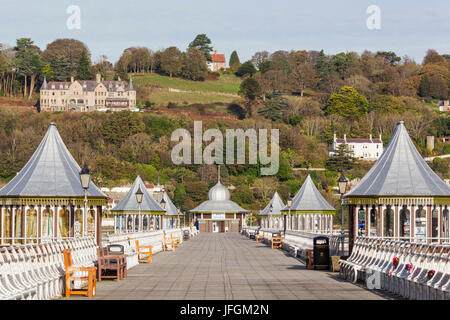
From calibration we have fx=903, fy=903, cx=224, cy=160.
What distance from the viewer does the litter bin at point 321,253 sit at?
3438 cm

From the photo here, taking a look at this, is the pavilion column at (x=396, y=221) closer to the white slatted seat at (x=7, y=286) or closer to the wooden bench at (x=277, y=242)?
the white slatted seat at (x=7, y=286)

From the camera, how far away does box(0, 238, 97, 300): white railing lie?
18.4m

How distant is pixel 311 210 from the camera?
2953 inches

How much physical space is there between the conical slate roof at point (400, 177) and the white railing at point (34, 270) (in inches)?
584

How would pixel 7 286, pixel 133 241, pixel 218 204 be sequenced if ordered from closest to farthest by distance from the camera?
pixel 7 286 < pixel 133 241 < pixel 218 204

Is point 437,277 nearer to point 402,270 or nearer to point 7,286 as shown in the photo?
point 402,270

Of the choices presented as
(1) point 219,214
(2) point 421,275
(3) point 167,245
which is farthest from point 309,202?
(1) point 219,214

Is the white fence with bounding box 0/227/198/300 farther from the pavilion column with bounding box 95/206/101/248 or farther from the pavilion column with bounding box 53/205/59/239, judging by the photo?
the pavilion column with bounding box 53/205/59/239

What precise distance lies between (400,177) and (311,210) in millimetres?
36570

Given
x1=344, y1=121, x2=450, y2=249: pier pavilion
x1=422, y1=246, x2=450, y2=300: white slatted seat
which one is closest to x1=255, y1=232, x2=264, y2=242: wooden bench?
x1=344, y1=121, x2=450, y2=249: pier pavilion

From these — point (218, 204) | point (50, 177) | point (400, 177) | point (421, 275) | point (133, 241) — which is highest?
point (400, 177)
